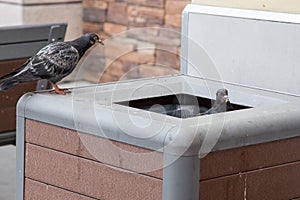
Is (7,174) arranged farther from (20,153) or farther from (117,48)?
(20,153)

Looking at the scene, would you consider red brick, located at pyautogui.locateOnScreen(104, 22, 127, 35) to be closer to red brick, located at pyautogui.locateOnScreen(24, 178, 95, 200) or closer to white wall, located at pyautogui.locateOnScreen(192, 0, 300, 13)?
white wall, located at pyautogui.locateOnScreen(192, 0, 300, 13)

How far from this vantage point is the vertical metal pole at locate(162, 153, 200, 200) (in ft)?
6.62

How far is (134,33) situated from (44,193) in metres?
3.17

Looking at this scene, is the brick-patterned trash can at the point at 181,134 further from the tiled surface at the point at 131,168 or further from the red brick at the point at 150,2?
the red brick at the point at 150,2

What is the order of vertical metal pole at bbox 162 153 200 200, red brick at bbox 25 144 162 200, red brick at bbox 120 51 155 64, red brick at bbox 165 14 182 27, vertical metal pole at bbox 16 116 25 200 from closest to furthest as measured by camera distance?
vertical metal pole at bbox 162 153 200 200, red brick at bbox 25 144 162 200, vertical metal pole at bbox 16 116 25 200, red brick at bbox 165 14 182 27, red brick at bbox 120 51 155 64

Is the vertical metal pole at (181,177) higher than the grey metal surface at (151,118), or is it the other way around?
the grey metal surface at (151,118)

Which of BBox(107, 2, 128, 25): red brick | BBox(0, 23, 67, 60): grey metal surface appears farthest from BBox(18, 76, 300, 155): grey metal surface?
BBox(107, 2, 128, 25): red brick

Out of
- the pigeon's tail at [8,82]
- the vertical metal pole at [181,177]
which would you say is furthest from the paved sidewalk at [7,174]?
the vertical metal pole at [181,177]

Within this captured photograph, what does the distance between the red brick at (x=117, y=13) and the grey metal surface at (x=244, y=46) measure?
11.0 feet

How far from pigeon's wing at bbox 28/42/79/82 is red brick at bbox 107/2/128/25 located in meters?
3.69

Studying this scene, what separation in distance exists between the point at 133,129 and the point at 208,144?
0.65 feet

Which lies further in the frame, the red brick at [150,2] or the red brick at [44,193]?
the red brick at [150,2]

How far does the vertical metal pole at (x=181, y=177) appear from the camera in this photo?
6.62ft

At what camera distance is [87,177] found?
2258 millimetres
